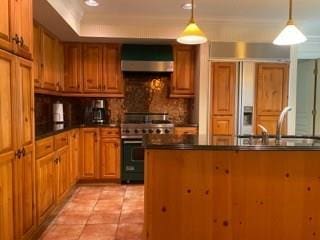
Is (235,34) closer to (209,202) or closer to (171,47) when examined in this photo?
(171,47)

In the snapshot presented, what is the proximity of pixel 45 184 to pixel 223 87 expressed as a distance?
2.94 meters

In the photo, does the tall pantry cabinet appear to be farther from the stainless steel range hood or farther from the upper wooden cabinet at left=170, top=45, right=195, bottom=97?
the upper wooden cabinet at left=170, top=45, right=195, bottom=97

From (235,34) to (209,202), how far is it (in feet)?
10.7

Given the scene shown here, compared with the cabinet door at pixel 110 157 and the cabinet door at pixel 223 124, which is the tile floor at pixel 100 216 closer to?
the cabinet door at pixel 110 157

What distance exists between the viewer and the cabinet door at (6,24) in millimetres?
2078

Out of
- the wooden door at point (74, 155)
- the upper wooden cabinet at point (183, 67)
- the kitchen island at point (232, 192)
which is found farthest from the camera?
the upper wooden cabinet at point (183, 67)

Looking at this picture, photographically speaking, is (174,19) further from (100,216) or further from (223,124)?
(100,216)

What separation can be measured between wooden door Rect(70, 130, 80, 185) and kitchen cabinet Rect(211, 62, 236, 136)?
7.00 ft

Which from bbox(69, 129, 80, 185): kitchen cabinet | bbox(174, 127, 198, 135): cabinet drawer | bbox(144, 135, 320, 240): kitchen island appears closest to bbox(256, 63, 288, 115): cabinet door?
bbox(174, 127, 198, 135): cabinet drawer

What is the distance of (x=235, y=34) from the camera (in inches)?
186

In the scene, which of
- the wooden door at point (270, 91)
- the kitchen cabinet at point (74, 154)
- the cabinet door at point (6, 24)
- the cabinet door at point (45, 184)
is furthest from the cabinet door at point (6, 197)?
the wooden door at point (270, 91)

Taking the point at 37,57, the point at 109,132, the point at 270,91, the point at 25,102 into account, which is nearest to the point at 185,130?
the point at 109,132

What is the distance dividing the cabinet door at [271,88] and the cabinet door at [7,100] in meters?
3.62

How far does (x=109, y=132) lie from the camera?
4.75 m
